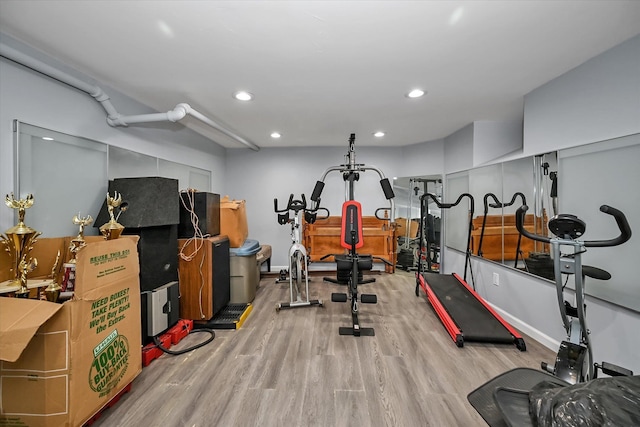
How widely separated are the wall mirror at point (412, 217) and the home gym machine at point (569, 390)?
288 centimetres

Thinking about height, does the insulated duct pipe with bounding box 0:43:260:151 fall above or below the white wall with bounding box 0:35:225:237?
above

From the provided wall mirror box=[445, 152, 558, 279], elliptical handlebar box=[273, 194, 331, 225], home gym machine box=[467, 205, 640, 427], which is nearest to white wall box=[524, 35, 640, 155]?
wall mirror box=[445, 152, 558, 279]

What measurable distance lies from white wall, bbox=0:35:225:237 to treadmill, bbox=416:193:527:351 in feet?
11.9

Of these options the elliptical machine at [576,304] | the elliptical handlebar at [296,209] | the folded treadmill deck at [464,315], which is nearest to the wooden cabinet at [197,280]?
the elliptical handlebar at [296,209]

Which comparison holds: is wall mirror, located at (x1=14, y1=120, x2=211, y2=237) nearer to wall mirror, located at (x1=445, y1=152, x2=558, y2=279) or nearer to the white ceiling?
the white ceiling

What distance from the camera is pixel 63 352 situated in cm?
124

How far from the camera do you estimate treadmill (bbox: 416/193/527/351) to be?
229 cm

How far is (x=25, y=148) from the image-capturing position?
5.60ft

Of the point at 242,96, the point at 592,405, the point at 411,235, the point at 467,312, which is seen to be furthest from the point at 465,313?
the point at 242,96

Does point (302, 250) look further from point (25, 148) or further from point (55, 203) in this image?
point (25, 148)

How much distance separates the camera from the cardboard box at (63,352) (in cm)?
116

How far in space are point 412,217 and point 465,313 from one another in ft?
8.01

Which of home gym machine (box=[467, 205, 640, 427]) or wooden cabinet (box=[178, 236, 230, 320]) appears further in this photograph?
wooden cabinet (box=[178, 236, 230, 320])

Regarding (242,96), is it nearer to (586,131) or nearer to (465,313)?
(586,131)
